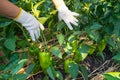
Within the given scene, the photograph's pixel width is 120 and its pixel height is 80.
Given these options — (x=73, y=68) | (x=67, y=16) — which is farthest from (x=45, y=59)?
(x=67, y=16)

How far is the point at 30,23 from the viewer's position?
1.59 metres

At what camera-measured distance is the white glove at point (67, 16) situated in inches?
65.8

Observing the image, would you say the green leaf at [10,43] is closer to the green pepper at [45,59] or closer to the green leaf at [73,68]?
the green pepper at [45,59]

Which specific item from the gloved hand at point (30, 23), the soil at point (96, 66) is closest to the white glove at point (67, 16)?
the gloved hand at point (30, 23)

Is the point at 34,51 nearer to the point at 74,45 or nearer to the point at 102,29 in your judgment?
the point at 74,45

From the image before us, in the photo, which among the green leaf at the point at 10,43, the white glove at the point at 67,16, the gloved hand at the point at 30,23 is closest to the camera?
the green leaf at the point at 10,43

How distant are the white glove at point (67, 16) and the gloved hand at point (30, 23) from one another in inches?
A: 5.7

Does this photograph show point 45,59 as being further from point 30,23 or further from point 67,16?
point 67,16

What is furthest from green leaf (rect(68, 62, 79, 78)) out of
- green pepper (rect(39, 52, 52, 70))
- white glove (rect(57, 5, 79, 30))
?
white glove (rect(57, 5, 79, 30))

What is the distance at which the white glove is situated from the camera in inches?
65.8

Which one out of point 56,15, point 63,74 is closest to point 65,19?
point 56,15

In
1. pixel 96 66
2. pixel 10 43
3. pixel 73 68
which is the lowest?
pixel 96 66

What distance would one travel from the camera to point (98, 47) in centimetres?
171

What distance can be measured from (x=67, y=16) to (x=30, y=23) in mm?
245
